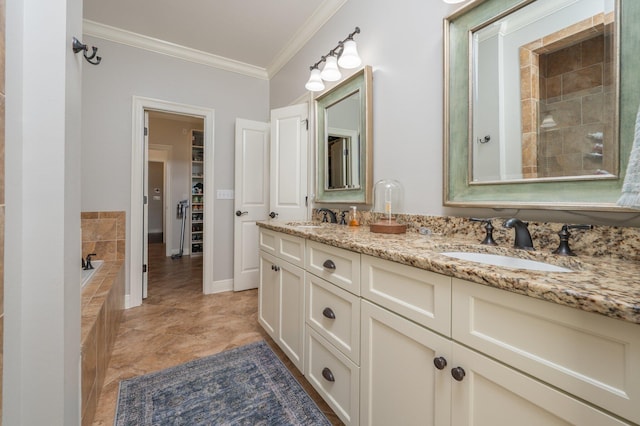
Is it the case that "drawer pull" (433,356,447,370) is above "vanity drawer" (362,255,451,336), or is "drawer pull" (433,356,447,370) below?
below

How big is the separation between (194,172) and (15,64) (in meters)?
4.85

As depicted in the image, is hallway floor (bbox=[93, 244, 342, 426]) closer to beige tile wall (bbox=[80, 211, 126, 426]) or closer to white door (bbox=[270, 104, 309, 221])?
beige tile wall (bbox=[80, 211, 126, 426])

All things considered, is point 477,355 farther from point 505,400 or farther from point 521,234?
point 521,234

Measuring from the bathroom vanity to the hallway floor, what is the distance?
501mm

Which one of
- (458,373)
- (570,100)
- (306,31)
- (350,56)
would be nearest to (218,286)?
(350,56)

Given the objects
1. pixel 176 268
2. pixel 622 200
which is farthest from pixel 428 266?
pixel 176 268

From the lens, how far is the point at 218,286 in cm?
312

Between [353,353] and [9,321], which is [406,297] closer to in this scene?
[353,353]

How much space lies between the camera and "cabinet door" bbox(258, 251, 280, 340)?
1.77 metres

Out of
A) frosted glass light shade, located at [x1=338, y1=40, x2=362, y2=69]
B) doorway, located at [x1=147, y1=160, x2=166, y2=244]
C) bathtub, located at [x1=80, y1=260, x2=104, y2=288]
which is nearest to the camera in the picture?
frosted glass light shade, located at [x1=338, y1=40, x2=362, y2=69]

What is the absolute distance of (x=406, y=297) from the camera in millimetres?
857

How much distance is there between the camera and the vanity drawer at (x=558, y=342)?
1.49ft

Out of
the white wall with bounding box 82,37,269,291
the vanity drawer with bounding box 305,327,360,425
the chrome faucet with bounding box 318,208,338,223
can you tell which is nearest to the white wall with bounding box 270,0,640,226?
the chrome faucet with bounding box 318,208,338,223

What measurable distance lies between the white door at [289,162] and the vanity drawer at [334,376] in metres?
1.40
